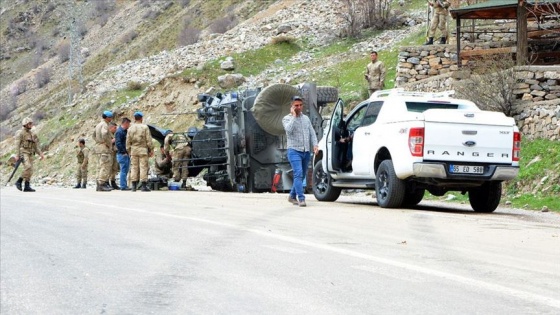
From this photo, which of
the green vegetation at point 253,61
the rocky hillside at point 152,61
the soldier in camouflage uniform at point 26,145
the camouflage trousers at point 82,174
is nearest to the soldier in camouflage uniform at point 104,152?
the soldier in camouflage uniform at point 26,145

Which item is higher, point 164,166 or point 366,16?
point 366,16

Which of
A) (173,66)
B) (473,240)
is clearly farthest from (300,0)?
(473,240)

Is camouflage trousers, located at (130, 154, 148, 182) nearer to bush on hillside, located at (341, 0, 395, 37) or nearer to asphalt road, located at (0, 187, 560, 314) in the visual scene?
asphalt road, located at (0, 187, 560, 314)

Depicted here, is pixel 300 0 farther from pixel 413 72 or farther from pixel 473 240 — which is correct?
pixel 473 240

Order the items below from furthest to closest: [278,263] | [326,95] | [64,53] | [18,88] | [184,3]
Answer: [64,53]
[18,88]
[184,3]
[326,95]
[278,263]

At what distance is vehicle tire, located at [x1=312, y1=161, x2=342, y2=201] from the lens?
18219 millimetres

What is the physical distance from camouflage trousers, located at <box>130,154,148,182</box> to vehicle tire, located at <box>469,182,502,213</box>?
32.3 feet

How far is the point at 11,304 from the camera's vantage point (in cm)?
731

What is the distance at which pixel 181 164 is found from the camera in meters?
26.7

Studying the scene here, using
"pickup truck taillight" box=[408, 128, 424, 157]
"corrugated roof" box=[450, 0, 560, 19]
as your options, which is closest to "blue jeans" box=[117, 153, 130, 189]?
"corrugated roof" box=[450, 0, 560, 19]

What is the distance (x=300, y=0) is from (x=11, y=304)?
1913 inches

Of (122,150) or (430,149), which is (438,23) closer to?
(122,150)

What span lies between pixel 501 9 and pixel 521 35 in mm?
2628

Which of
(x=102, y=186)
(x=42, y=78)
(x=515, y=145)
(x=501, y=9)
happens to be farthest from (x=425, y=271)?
(x=42, y=78)
